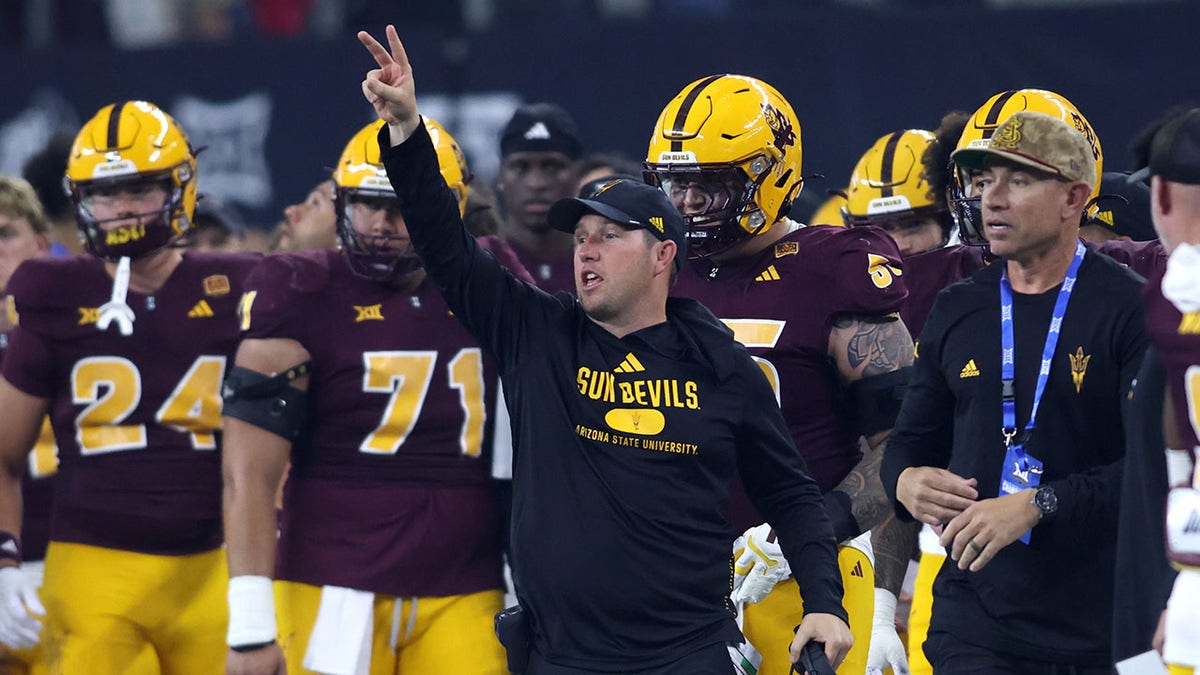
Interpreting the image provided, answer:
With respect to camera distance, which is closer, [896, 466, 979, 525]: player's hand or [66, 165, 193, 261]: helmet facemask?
[896, 466, 979, 525]: player's hand

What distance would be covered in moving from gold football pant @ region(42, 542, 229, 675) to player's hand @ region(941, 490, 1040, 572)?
254 cm

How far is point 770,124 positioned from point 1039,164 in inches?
38.4

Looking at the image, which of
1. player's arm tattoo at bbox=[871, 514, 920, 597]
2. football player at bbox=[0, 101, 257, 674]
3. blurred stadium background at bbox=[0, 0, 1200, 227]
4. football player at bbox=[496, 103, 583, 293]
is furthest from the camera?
blurred stadium background at bbox=[0, 0, 1200, 227]

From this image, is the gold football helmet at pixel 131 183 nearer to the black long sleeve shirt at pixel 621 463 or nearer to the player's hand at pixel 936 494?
the black long sleeve shirt at pixel 621 463

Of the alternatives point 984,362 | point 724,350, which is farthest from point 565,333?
point 984,362

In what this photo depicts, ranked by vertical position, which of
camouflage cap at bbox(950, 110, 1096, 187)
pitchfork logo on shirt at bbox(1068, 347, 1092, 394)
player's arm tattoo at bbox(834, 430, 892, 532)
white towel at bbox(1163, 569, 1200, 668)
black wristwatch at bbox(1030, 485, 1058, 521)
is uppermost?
camouflage cap at bbox(950, 110, 1096, 187)

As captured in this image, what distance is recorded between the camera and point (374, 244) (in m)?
5.41

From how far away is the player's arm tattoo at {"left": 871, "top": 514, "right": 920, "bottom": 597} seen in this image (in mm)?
5438

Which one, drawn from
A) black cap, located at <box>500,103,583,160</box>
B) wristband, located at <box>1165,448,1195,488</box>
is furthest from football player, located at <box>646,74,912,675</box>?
black cap, located at <box>500,103,583,160</box>

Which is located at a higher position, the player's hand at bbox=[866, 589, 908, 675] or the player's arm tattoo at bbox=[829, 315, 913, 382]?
the player's arm tattoo at bbox=[829, 315, 913, 382]

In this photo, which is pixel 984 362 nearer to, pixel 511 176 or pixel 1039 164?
pixel 1039 164

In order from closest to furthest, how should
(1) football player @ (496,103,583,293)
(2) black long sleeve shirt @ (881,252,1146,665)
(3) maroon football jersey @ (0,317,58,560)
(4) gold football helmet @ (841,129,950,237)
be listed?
1. (2) black long sleeve shirt @ (881,252,1146,665)
2. (4) gold football helmet @ (841,129,950,237)
3. (3) maroon football jersey @ (0,317,58,560)
4. (1) football player @ (496,103,583,293)

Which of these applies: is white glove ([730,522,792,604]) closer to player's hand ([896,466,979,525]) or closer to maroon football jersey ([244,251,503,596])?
player's hand ([896,466,979,525])

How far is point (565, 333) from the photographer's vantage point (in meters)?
4.52
